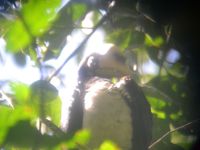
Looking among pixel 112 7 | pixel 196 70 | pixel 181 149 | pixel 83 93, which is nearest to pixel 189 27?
A: pixel 196 70

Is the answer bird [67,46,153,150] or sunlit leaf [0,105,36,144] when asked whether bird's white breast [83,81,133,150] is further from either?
sunlit leaf [0,105,36,144]

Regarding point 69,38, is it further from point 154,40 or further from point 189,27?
point 189,27

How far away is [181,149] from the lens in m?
1.23

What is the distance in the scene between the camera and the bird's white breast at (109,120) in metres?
1.32

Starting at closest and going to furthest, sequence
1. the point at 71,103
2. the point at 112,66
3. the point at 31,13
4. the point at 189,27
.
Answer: the point at 31,13 → the point at 189,27 → the point at 71,103 → the point at 112,66

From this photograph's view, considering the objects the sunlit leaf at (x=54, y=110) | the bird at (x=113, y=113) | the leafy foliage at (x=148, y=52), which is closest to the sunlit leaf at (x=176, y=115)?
the leafy foliage at (x=148, y=52)

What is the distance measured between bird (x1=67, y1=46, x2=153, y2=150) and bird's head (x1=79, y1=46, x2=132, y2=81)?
8 centimetres

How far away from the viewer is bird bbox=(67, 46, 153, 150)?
1263 millimetres

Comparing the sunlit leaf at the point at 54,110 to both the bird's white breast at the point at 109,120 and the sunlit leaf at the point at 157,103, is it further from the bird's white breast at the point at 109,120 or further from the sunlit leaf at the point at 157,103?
the sunlit leaf at the point at 157,103

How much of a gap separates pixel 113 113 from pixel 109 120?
3 cm

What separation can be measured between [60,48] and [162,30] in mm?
431

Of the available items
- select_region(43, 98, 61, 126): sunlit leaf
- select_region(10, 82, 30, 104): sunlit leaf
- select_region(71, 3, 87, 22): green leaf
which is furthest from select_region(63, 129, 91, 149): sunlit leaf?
select_region(71, 3, 87, 22): green leaf

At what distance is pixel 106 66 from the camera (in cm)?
160

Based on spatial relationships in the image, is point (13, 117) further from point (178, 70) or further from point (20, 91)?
point (178, 70)
